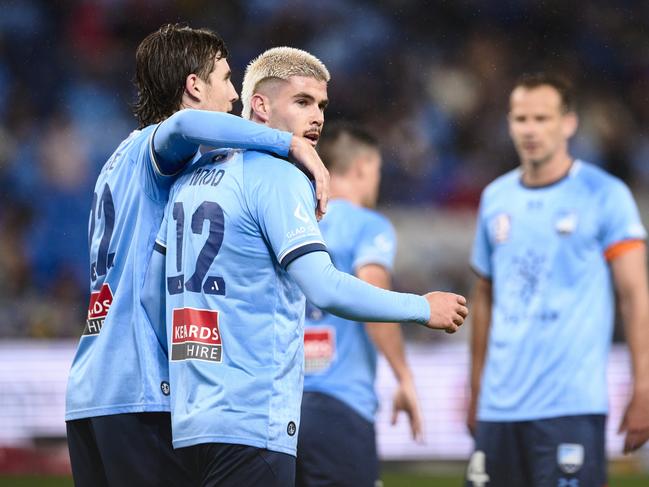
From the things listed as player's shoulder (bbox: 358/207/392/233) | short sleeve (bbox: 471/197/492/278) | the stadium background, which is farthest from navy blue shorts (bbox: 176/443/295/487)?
the stadium background

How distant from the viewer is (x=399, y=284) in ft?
39.7

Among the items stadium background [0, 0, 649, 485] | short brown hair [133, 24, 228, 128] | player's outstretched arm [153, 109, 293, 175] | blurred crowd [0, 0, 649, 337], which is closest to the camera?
player's outstretched arm [153, 109, 293, 175]

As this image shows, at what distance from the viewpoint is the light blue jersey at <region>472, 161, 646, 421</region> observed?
17.2 feet

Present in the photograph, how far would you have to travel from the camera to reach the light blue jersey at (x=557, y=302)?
5254 millimetres

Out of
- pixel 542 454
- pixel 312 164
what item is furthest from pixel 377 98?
pixel 312 164

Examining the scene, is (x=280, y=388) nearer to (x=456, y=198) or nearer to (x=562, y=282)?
(x=562, y=282)

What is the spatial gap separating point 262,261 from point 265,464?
608mm

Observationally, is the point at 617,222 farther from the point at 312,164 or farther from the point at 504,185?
the point at 312,164

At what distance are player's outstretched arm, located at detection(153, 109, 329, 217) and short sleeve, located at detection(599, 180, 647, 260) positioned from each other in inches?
83.0

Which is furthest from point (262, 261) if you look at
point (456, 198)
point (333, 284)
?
point (456, 198)

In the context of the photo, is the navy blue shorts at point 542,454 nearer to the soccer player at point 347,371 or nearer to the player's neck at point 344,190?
the soccer player at point 347,371

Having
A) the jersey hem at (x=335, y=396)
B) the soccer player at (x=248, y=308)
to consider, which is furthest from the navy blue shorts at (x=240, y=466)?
the jersey hem at (x=335, y=396)

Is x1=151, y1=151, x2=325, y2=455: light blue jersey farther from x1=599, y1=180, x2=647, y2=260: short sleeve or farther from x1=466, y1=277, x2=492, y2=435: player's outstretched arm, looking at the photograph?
x1=466, y1=277, x2=492, y2=435: player's outstretched arm

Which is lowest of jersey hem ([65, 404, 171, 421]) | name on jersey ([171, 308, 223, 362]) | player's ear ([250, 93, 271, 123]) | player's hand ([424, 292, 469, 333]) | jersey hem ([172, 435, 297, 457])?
jersey hem ([172, 435, 297, 457])
